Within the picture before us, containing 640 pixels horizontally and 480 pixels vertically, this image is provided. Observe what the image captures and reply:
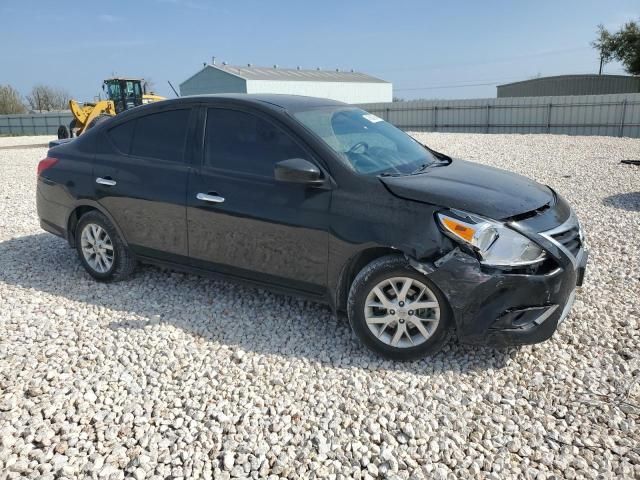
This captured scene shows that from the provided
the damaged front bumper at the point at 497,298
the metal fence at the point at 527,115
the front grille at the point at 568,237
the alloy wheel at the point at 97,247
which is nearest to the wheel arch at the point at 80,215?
the alloy wheel at the point at 97,247

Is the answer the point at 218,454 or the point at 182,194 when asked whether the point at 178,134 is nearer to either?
the point at 182,194

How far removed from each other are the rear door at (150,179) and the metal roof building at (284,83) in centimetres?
3796

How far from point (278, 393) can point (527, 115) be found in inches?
978

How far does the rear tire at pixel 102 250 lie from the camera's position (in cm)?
473

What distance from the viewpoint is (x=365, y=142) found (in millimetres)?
4031

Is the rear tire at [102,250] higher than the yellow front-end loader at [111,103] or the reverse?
the reverse

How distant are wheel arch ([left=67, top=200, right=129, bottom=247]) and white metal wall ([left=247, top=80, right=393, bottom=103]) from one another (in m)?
37.8

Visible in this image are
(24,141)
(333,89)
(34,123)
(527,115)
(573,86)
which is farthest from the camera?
(333,89)

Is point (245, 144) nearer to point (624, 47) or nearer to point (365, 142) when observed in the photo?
point (365, 142)

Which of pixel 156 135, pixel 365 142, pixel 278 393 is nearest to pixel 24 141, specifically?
pixel 156 135

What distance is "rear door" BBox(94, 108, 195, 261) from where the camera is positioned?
4.23 m

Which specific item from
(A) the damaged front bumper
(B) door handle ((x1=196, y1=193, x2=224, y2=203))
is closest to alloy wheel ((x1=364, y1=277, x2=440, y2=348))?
(A) the damaged front bumper

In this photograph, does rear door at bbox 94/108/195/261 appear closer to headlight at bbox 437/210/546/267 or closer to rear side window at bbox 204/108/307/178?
rear side window at bbox 204/108/307/178

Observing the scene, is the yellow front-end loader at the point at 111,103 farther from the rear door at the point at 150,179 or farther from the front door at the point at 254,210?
the front door at the point at 254,210
